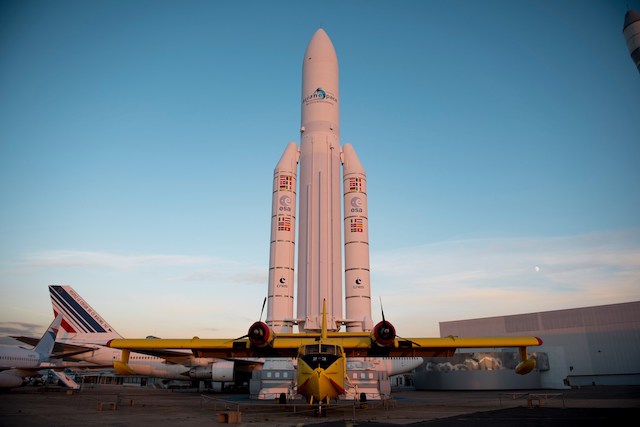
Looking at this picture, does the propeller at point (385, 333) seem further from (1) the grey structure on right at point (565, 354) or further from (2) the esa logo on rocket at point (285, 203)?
(1) the grey structure on right at point (565, 354)

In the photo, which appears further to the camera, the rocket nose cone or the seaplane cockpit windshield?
the rocket nose cone

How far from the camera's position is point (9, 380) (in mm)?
32906

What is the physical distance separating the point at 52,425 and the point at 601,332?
2439 inches

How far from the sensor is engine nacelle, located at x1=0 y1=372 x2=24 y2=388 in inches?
1278

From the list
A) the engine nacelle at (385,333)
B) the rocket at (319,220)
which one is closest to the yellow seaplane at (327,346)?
the engine nacelle at (385,333)

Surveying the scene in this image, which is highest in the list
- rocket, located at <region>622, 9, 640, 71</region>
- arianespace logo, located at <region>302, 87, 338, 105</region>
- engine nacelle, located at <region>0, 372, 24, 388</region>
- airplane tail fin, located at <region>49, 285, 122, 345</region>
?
rocket, located at <region>622, 9, 640, 71</region>

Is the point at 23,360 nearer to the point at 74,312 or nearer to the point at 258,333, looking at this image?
the point at 74,312

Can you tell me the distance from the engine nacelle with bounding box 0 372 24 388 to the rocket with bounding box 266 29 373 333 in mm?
20370

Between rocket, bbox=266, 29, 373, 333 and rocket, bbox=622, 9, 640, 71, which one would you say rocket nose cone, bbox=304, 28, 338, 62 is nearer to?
rocket, bbox=266, 29, 373, 333

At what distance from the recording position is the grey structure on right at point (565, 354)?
148 ft

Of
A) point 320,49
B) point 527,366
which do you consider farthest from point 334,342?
point 320,49

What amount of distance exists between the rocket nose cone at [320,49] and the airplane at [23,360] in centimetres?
3124

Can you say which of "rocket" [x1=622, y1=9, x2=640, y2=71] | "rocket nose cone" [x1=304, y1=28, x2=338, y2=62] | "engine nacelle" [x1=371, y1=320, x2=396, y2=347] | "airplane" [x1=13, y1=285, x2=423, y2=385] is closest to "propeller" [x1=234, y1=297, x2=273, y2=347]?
Answer: "engine nacelle" [x1=371, y1=320, x2=396, y2=347]

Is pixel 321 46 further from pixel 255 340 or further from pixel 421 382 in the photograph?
pixel 421 382
